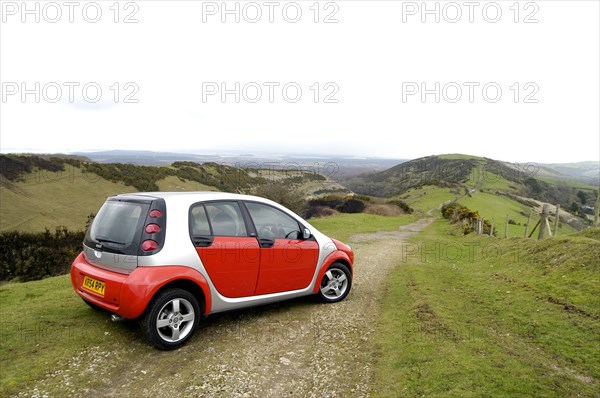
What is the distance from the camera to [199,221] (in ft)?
16.4

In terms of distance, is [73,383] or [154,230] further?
[154,230]

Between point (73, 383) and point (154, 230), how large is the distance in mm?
1763

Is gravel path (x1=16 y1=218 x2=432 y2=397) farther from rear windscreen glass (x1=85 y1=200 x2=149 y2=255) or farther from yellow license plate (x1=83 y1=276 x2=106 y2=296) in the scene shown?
rear windscreen glass (x1=85 y1=200 x2=149 y2=255)

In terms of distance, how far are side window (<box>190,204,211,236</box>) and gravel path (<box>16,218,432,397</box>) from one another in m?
1.42

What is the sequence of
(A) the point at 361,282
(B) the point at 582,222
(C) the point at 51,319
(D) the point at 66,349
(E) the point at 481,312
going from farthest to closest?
1. (B) the point at 582,222
2. (A) the point at 361,282
3. (E) the point at 481,312
4. (C) the point at 51,319
5. (D) the point at 66,349

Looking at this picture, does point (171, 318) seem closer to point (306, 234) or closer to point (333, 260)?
point (306, 234)

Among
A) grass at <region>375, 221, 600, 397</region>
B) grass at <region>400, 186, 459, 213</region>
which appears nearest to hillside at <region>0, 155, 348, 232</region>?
grass at <region>400, 186, 459, 213</region>

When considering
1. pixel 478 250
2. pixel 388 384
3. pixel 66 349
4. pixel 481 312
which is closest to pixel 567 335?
pixel 481 312

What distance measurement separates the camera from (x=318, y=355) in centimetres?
461

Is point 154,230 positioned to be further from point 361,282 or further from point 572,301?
point 572,301

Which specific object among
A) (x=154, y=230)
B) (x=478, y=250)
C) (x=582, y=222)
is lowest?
(x=582, y=222)

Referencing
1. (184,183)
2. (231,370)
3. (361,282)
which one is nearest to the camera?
(231,370)

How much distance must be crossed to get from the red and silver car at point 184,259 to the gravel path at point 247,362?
34cm

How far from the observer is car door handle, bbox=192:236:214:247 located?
4840mm
